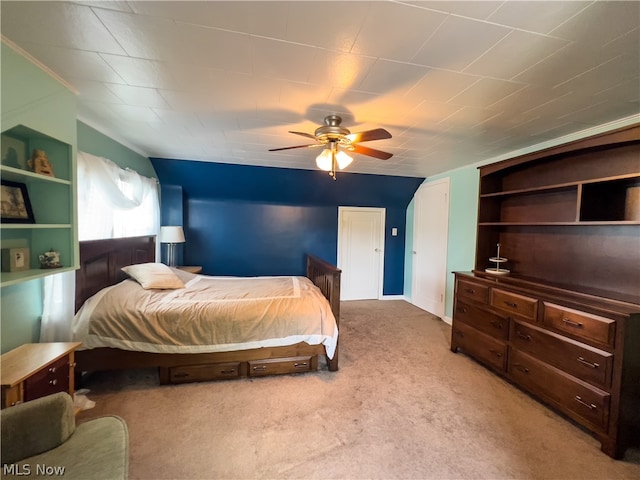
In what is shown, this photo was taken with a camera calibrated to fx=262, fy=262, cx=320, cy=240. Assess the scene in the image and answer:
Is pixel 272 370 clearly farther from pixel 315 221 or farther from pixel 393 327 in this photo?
pixel 315 221

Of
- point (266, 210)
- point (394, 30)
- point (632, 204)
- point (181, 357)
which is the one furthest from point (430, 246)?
point (181, 357)

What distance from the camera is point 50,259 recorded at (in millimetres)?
1733

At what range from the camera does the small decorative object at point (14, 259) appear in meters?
1.54

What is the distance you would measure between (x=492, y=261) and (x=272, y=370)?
8.55 ft

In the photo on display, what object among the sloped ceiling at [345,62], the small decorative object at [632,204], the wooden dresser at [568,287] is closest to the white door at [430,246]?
the wooden dresser at [568,287]

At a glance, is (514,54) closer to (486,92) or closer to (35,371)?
(486,92)

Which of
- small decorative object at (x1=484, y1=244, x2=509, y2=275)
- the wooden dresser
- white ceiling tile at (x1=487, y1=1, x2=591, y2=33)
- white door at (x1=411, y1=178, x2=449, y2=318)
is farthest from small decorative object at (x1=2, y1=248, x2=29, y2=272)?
white door at (x1=411, y1=178, x2=449, y2=318)

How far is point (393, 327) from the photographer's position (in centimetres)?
377

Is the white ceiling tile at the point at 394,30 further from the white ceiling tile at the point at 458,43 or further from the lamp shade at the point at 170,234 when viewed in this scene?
the lamp shade at the point at 170,234

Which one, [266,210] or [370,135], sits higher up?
[370,135]

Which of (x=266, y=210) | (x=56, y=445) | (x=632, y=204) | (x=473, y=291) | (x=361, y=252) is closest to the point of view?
(x=56, y=445)

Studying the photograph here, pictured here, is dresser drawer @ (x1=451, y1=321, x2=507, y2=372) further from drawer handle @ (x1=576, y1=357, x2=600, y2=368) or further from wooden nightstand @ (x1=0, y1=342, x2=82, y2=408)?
wooden nightstand @ (x1=0, y1=342, x2=82, y2=408)

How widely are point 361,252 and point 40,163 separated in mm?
4422

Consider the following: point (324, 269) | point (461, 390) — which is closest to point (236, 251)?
point (324, 269)
